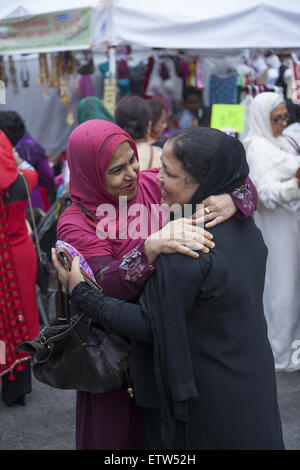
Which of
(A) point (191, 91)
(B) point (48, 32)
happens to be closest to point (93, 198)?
(B) point (48, 32)

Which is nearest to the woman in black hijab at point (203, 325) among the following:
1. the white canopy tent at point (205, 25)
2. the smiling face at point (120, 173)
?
the smiling face at point (120, 173)

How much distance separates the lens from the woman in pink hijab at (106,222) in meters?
1.89

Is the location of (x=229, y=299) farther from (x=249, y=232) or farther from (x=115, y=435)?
(x=115, y=435)

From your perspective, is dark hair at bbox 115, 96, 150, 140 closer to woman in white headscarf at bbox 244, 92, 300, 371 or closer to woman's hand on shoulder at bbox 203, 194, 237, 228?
woman in white headscarf at bbox 244, 92, 300, 371

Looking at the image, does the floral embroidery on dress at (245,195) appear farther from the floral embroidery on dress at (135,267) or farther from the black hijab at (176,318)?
the floral embroidery on dress at (135,267)

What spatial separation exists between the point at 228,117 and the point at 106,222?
2.75m

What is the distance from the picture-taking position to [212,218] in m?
1.61

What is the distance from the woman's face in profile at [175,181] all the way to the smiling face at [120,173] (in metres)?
0.35

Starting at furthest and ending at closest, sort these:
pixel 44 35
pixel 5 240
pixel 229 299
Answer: pixel 44 35 < pixel 5 240 < pixel 229 299

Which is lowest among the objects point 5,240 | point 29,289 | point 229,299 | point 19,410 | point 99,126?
point 19,410

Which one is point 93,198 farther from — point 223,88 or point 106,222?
point 223,88

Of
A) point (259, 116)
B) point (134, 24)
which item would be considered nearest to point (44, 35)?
point (134, 24)

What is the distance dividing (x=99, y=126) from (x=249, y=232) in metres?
0.72

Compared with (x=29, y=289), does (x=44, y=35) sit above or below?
above
